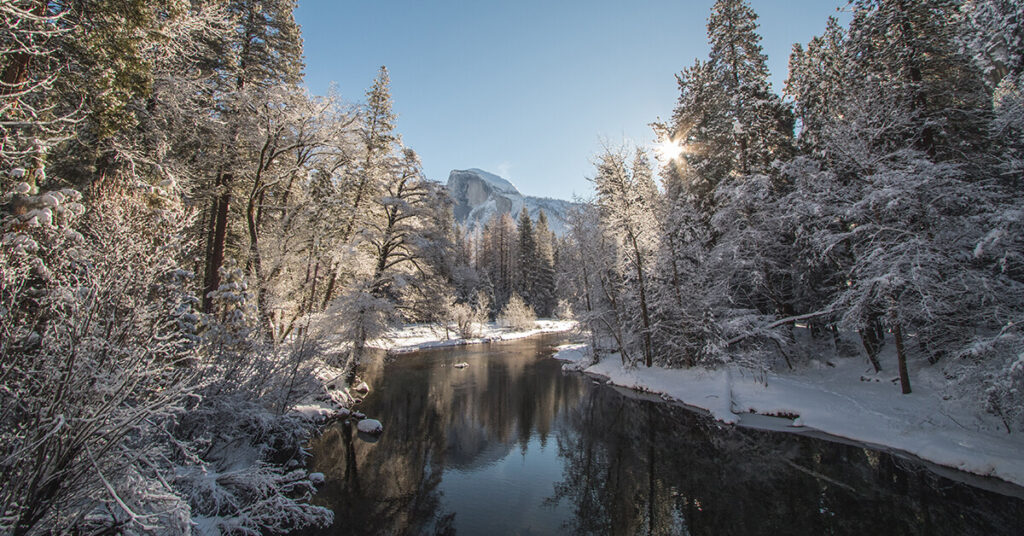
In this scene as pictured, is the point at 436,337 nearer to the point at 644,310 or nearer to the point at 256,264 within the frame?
the point at 644,310

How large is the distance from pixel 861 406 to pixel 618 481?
8756 millimetres

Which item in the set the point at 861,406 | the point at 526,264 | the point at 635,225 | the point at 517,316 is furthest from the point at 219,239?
the point at 526,264

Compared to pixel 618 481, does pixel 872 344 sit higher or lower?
higher

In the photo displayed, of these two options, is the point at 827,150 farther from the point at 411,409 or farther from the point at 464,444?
the point at 411,409

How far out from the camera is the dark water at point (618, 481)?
22.7 ft

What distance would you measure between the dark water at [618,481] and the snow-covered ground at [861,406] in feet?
2.61

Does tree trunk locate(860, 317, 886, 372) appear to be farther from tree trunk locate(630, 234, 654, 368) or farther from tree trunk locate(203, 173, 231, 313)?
tree trunk locate(203, 173, 231, 313)

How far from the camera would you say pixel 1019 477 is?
299 inches

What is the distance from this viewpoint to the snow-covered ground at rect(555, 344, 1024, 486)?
27.9 feet

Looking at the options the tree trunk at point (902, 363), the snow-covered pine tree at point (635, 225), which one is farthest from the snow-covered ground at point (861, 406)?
the snow-covered pine tree at point (635, 225)

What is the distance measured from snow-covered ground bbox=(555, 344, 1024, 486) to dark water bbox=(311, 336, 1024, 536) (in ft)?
2.61

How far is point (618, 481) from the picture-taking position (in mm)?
8852

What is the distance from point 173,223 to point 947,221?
17.3 meters

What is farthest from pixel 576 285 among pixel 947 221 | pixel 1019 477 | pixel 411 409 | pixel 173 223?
pixel 173 223
